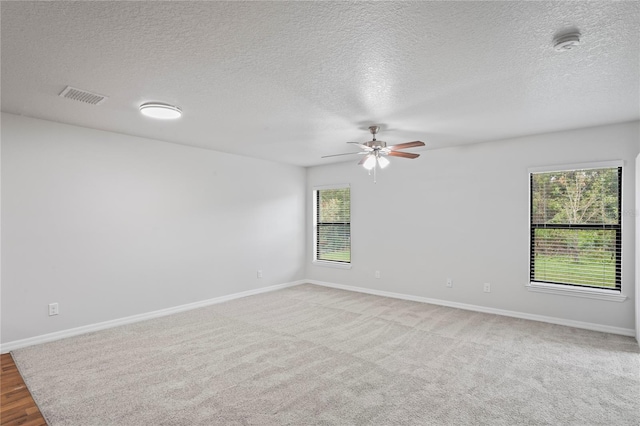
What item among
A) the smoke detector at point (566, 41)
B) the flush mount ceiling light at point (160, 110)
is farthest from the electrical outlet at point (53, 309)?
the smoke detector at point (566, 41)

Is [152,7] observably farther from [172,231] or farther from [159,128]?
[172,231]

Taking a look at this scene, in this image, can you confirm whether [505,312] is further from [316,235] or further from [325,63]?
[325,63]

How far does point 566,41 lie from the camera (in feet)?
6.82

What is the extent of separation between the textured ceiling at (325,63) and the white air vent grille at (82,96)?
0.08 m

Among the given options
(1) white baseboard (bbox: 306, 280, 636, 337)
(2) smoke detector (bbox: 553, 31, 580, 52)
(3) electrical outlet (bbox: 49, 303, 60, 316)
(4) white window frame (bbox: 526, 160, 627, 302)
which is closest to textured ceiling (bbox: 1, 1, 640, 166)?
(2) smoke detector (bbox: 553, 31, 580, 52)

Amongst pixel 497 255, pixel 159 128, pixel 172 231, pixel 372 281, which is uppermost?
pixel 159 128

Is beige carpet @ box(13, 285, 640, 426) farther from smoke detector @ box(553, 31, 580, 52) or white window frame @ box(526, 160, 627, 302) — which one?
smoke detector @ box(553, 31, 580, 52)

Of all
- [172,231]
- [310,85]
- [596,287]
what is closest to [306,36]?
[310,85]

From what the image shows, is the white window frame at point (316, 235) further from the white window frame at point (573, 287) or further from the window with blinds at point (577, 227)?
the window with blinds at point (577, 227)

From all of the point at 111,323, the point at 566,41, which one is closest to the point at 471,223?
the point at 566,41

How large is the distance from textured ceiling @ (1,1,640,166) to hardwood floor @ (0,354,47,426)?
2.48m

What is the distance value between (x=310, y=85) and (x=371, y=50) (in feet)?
2.39

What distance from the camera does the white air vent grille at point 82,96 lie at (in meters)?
2.92

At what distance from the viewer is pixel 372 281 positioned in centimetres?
613
